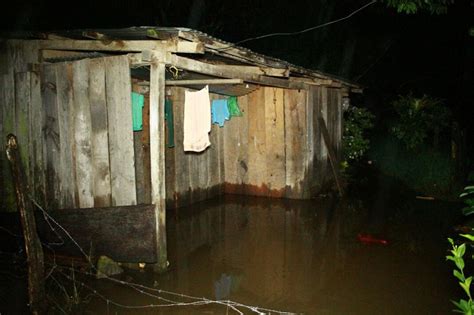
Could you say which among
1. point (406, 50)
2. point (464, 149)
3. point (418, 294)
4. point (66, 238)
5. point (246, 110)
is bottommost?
point (418, 294)

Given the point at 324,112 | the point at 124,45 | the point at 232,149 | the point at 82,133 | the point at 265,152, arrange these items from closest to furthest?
the point at 124,45, the point at 82,133, the point at 265,152, the point at 232,149, the point at 324,112

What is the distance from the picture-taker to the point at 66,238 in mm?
5883

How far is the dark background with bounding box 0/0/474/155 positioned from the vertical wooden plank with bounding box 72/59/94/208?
26.0ft

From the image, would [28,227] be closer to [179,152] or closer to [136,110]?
[136,110]

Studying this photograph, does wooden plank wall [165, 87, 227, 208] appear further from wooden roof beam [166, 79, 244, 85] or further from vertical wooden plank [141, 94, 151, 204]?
wooden roof beam [166, 79, 244, 85]

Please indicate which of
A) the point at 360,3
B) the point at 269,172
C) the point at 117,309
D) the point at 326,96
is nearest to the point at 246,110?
the point at 269,172

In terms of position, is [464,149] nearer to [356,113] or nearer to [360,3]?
[356,113]

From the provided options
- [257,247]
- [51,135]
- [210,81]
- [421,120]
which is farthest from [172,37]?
[421,120]

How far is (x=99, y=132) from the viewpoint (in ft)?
18.8

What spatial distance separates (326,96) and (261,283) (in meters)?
7.45

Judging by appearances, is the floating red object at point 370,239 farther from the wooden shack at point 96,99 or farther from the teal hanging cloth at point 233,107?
the teal hanging cloth at point 233,107

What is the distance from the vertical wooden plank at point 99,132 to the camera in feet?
18.7

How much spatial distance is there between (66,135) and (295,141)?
6302 millimetres

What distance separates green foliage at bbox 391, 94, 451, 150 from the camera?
14.0m
